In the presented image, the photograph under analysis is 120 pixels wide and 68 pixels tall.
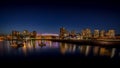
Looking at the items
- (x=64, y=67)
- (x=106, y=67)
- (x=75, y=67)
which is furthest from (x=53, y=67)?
(x=106, y=67)

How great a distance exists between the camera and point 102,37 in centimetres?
19712

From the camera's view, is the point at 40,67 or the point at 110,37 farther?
the point at 110,37

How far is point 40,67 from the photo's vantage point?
28062mm

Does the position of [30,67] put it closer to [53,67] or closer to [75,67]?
[53,67]

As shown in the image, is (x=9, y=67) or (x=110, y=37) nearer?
(x=9, y=67)

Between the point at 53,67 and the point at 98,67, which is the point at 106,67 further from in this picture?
the point at 53,67

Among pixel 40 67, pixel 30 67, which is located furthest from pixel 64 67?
pixel 30 67

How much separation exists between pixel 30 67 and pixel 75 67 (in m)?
7.70

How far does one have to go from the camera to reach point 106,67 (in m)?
28.2

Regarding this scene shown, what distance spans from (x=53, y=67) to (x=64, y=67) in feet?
6.15

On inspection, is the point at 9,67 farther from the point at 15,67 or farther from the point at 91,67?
the point at 91,67

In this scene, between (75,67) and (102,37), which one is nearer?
(75,67)


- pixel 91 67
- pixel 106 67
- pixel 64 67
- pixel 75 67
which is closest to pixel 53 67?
pixel 64 67

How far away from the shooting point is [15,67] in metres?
28.5
